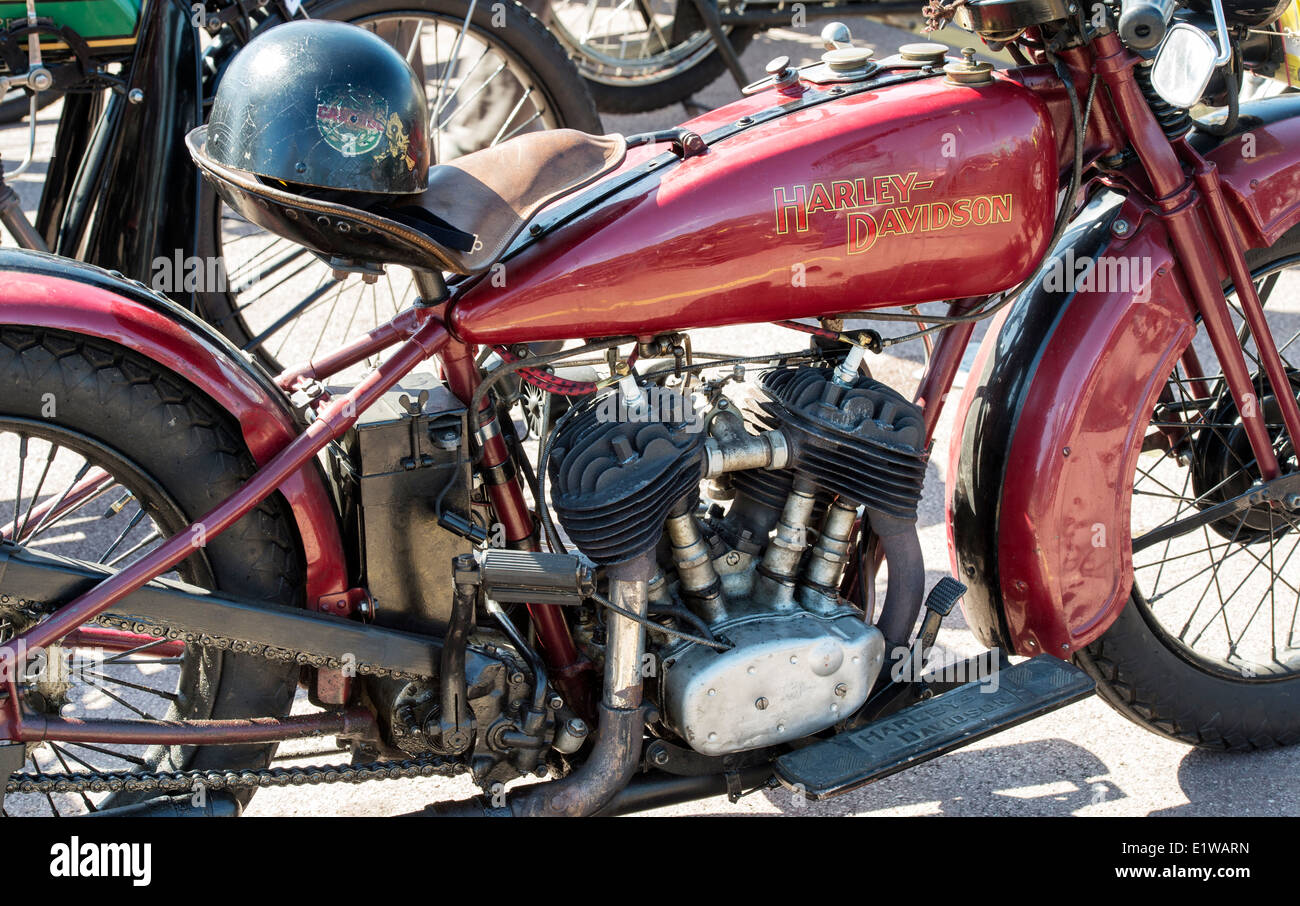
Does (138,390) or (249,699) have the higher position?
(138,390)

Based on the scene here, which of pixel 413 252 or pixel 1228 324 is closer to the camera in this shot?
pixel 413 252

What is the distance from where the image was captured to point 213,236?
3.86 m

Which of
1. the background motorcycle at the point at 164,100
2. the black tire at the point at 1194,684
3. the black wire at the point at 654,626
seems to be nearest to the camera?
the black wire at the point at 654,626

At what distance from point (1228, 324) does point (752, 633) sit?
1096 mm

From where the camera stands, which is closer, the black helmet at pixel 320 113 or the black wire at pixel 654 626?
the black helmet at pixel 320 113

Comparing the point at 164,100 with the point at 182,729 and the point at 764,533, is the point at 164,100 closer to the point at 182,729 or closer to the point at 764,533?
the point at 182,729

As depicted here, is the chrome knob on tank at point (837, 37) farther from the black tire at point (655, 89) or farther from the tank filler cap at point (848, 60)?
the black tire at point (655, 89)

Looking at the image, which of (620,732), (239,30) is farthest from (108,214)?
(620,732)

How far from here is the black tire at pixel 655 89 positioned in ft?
21.0

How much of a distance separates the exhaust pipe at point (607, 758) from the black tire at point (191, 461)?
37 centimetres

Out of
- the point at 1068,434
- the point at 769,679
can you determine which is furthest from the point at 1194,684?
the point at 769,679

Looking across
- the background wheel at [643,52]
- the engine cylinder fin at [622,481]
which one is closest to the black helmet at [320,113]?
the engine cylinder fin at [622,481]

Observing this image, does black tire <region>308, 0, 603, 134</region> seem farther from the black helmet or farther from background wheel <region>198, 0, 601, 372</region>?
the black helmet

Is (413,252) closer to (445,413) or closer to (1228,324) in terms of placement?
(445,413)
